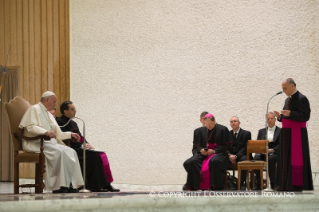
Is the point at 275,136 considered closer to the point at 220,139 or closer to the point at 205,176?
the point at 220,139

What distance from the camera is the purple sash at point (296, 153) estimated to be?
657 cm

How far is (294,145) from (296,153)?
10 centimetres

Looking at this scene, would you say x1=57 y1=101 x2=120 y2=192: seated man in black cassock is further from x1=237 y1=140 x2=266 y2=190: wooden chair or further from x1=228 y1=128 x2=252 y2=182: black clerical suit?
x1=228 y1=128 x2=252 y2=182: black clerical suit

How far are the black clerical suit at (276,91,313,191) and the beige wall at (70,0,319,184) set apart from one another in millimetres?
2450

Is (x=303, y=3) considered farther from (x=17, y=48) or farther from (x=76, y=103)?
(x=17, y=48)

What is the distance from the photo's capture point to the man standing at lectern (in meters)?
6.56

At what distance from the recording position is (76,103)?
431 inches

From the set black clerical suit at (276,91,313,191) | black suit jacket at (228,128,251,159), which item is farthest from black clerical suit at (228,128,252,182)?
black clerical suit at (276,91,313,191)

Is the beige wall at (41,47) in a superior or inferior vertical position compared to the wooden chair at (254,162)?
superior

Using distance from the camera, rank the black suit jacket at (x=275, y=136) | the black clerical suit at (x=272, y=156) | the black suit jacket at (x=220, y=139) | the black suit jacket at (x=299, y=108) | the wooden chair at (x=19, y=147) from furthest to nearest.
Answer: the black suit jacket at (x=275, y=136), the black clerical suit at (x=272, y=156), the black suit jacket at (x=220, y=139), the black suit jacket at (x=299, y=108), the wooden chair at (x=19, y=147)

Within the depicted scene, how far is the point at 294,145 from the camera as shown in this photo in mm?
6617

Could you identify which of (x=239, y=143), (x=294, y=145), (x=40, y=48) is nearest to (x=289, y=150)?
(x=294, y=145)

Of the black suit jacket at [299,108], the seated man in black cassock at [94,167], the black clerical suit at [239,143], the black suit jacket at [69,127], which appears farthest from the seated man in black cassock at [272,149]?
the black suit jacket at [69,127]

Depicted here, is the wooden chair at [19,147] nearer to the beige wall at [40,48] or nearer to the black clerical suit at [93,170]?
the black clerical suit at [93,170]
